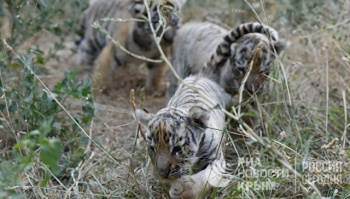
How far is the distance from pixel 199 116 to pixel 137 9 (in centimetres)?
245

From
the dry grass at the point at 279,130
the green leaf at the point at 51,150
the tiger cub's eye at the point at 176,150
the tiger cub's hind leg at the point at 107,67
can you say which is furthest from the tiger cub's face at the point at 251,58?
the green leaf at the point at 51,150

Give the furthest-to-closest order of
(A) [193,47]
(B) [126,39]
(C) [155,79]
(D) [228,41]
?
1. (C) [155,79]
2. (B) [126,39]
3. (A) [193,47]
4. (D) [228,41]

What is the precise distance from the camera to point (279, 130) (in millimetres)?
4648

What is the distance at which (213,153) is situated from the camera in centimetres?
384

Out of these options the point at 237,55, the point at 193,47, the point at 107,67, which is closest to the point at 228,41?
the point at 237,55

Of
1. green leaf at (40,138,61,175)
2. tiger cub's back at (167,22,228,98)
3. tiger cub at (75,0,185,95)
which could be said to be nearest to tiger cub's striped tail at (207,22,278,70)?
tiger cub's back at (167,22,228,98)

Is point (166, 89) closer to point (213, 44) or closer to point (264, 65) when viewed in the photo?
point (213, 44)

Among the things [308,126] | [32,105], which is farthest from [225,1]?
[32,105]

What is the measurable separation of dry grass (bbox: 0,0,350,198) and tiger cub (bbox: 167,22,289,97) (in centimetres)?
14

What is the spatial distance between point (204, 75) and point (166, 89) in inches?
57.1

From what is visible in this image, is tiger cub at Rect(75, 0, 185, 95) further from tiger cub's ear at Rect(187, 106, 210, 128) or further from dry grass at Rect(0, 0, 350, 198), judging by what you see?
tiger cub's ear at Rect(187, 106, 210, 128)

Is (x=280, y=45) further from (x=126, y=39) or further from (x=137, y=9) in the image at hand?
(x=126, y=39)

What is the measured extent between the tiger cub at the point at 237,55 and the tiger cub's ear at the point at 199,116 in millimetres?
817

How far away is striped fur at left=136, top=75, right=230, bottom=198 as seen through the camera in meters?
3.55
